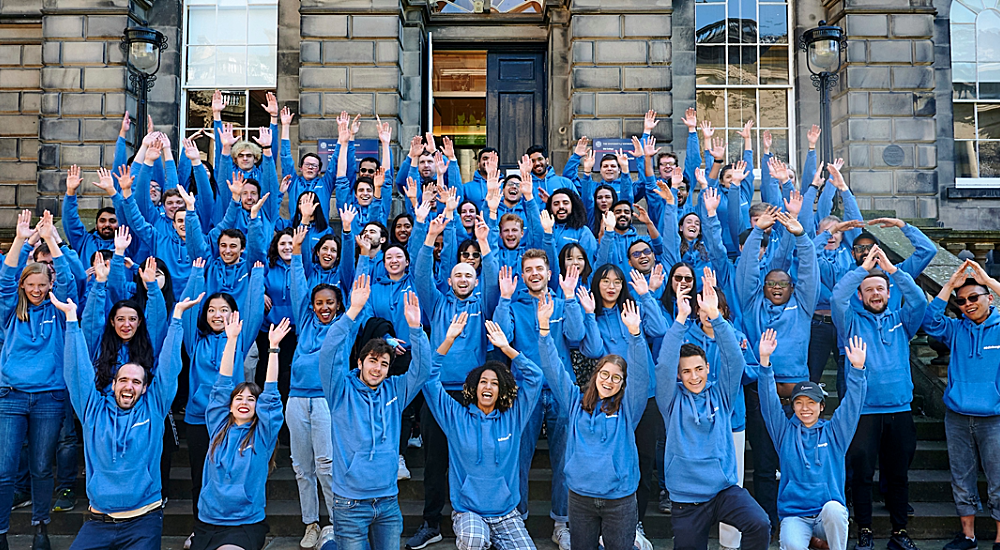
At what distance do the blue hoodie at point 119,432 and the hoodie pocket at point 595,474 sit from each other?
8.71 ft

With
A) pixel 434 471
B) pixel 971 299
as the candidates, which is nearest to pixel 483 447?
pixel 434 471

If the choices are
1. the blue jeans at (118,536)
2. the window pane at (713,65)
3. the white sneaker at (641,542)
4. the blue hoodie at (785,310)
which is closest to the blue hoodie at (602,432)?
the white sneaker at (641,542)

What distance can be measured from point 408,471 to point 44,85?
8.81m

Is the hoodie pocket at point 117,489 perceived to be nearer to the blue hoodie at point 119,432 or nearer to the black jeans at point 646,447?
the blue hoodie at point 119,432

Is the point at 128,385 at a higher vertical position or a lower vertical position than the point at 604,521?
higher

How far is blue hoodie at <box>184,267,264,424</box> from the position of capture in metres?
5.68

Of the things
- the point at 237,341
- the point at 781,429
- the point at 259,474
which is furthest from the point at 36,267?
the point at 781,429

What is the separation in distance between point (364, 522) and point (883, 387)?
12.6 feet

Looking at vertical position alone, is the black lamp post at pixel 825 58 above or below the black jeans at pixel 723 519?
above

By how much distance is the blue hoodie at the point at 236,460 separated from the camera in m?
4.93

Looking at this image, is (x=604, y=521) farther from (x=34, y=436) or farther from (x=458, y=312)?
(x=34, y=436)

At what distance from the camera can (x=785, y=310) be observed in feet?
20.1

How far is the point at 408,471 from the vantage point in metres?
6.35

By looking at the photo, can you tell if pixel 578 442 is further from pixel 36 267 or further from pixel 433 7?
pixel 433 7
